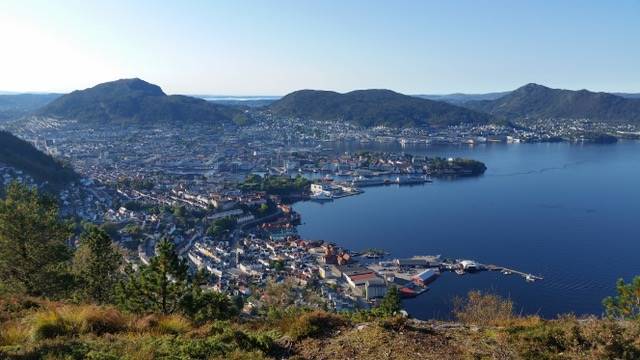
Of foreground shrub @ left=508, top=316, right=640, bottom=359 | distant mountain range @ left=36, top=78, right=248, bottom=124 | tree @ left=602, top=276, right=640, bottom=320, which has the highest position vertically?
distant mountain range @ left=36, top=78, right=248, bottom=124

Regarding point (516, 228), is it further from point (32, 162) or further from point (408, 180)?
point (32, 162)

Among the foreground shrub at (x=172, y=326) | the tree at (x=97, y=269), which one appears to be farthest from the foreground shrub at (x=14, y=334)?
the tree at (x=97, y=269)

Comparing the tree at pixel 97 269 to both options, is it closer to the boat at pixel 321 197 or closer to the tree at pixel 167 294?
the tree at pixel 167 294

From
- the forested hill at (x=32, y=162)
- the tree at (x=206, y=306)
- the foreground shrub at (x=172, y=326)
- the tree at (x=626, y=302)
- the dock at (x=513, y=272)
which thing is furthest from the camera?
the forested hill at (x=32, y=162)

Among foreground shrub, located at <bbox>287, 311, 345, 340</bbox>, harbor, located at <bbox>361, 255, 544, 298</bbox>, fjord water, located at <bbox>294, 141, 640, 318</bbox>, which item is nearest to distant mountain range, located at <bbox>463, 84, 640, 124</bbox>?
fjord water, located at <bbox>294, 141, 640, 318</bbox>

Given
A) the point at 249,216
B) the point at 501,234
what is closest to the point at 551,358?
the point at 501,234

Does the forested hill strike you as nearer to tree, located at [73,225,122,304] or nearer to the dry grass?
tree, located at [73,225,122,304]

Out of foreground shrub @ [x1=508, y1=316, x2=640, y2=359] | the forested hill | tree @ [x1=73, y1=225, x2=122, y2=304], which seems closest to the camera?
foreground shrub @ [x1=508, y1=316, x2=640, y2=359]

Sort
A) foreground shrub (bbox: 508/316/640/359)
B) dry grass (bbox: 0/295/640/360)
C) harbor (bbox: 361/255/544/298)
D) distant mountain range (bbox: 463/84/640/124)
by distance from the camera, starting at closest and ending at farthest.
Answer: foreground shrub (bbox: 508/316/640/359) < dry grass (bbox: 0/295/640/360) < harbor (bbox: 361/255/544/298) < distant mountain range (bbox: 463/84/640/124)
